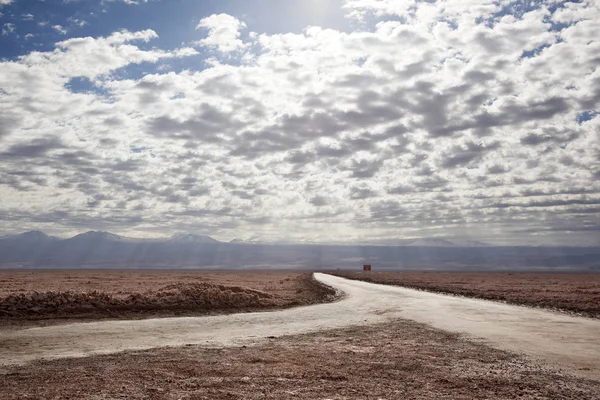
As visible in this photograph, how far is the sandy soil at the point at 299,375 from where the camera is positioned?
32.1 feet

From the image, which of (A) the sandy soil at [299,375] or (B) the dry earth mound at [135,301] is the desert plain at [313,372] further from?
(B) the dry earth mound at [135,301]

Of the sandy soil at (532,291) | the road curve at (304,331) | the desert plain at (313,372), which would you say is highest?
the desert plain at (313,372)

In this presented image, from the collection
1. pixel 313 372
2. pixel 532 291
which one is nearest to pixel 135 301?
pixel 313 372

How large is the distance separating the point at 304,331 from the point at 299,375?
7.81 meters

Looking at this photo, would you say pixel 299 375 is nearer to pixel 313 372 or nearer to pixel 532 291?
pixel 313 372

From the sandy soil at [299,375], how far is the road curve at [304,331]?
125cm

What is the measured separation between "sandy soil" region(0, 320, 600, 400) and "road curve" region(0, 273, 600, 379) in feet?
4.12

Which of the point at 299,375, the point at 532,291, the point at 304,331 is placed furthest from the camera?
the point at 532,291

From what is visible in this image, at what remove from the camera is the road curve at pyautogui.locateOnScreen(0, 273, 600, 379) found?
14.4m

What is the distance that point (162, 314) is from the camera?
2425cm

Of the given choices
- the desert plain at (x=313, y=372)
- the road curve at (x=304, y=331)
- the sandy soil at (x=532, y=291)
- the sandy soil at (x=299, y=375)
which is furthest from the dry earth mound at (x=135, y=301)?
the sandy soil at (x=532, y=291)

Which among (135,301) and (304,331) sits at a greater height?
(135,301)

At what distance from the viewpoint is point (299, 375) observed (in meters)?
11.4

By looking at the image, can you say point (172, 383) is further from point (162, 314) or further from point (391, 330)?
point (162, 314)
